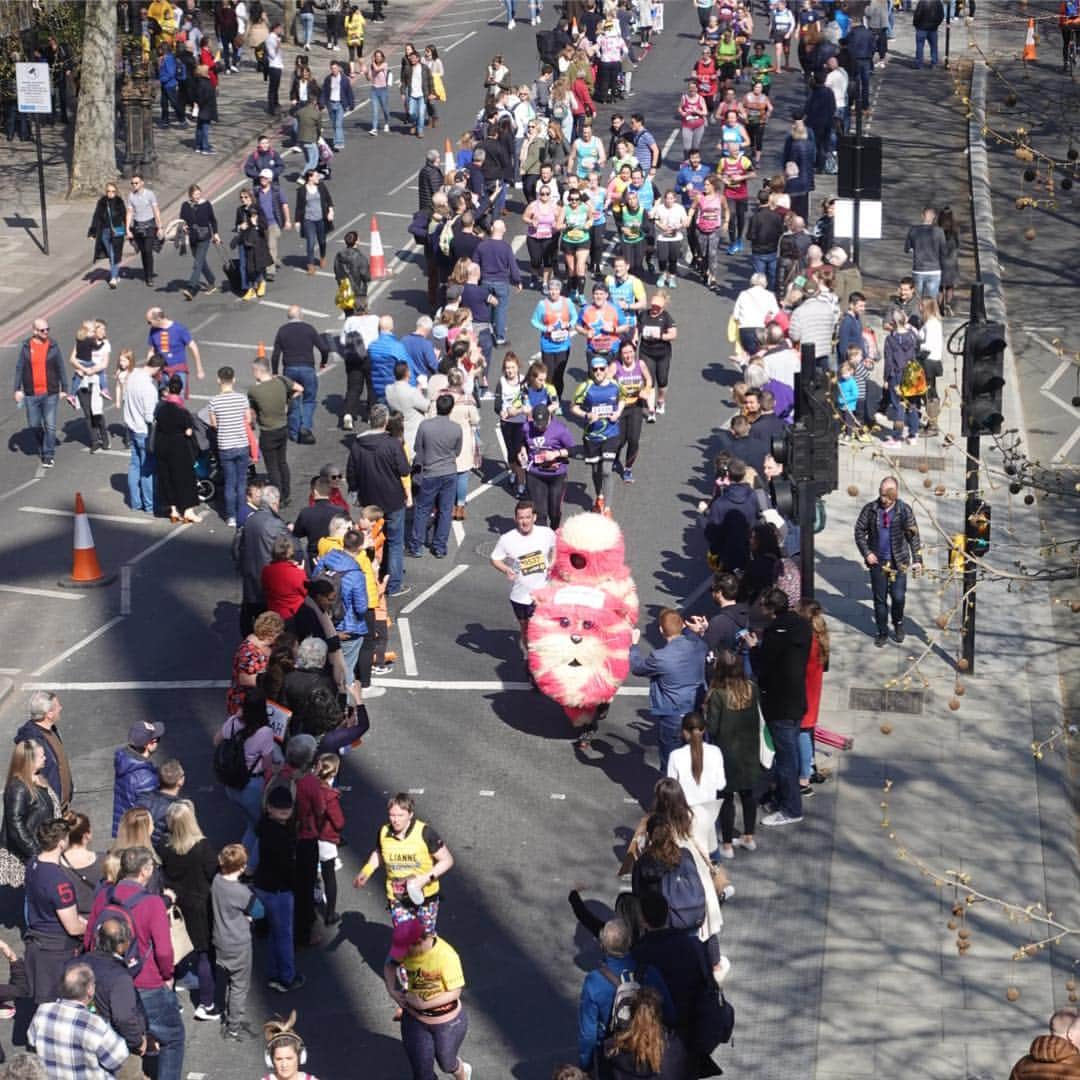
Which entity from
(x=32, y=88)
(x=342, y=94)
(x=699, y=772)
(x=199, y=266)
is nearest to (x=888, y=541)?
(x=699, y=772)

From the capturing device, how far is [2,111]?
40.6m

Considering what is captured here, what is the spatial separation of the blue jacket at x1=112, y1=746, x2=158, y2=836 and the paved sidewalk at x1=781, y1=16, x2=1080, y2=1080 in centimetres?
482

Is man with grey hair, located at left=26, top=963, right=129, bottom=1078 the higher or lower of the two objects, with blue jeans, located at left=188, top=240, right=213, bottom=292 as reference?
lower

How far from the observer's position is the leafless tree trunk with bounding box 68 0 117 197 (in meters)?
35.8

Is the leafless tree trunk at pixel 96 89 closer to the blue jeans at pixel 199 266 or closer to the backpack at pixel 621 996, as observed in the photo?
the blue jeans at pixel 199 266

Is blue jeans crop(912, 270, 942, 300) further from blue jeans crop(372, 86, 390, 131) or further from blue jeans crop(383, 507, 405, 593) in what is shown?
blue jeans crop(372, 86, 390, 131)

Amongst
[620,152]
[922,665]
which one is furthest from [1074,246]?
[922,665]

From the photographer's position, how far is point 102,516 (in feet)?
75.5

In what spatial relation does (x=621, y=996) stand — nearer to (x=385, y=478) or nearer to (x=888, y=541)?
(x=888, y=541)

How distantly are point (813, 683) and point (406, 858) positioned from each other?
4414 millimetres

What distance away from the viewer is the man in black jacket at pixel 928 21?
41.6 metres

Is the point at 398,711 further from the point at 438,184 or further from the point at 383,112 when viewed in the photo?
the point at 383,112

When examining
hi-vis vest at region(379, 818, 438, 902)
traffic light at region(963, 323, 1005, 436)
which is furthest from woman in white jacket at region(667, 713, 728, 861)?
traffic light at region(963, 323, 1005, 436)

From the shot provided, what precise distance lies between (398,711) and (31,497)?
278 inches
